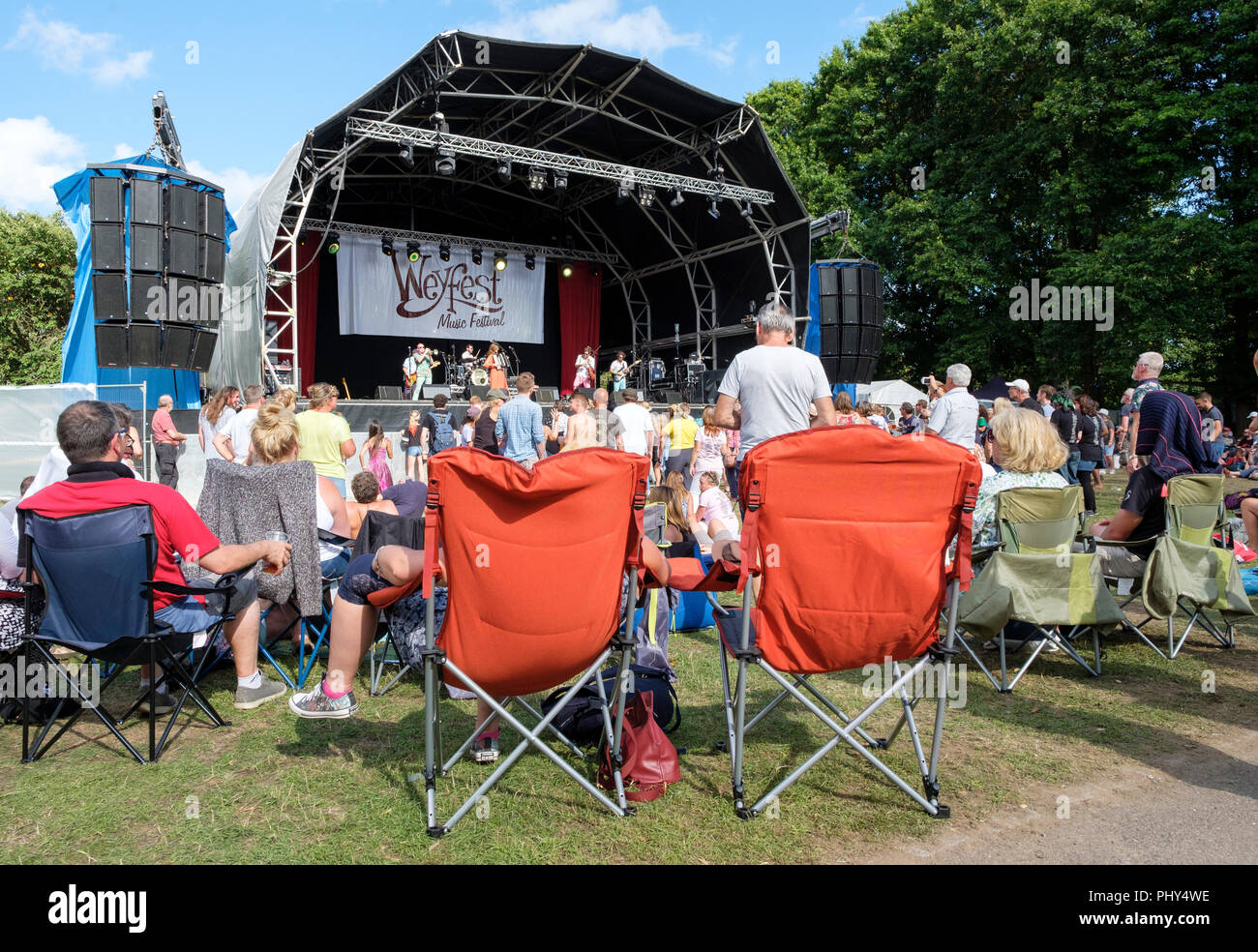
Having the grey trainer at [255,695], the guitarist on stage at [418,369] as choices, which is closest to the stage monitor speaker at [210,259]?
the guitarist on stage at [418,369]

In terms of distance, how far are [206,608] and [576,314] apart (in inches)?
750

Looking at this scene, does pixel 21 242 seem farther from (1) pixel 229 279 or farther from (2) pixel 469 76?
(2) pixel 469 76

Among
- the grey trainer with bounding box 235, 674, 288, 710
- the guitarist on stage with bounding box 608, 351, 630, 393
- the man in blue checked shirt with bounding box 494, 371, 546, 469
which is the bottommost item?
the grey trainer with bounding box 235, 674, 288, 710

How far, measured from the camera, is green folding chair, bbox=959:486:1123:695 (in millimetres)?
3740

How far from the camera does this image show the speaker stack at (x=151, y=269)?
8945 mm

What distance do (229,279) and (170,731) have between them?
12.8m

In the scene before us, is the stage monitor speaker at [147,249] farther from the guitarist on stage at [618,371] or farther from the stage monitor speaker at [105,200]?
the guitarist on stage at [618,371]

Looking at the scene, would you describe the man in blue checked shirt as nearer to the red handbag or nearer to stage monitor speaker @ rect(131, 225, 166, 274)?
stage monitor speaker @ rect(131, 225, 166, 274)

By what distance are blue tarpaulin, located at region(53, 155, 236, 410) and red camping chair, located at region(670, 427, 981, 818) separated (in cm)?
914

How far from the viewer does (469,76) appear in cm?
1345

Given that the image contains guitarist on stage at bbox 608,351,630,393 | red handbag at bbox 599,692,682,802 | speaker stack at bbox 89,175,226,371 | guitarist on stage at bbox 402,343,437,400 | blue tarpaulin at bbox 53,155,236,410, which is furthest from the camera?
guitarist on stage at bbox 608,351,630,393

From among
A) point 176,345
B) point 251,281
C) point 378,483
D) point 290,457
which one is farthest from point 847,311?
point 290,457

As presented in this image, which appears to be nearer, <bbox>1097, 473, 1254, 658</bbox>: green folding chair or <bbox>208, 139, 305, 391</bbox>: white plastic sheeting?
<bbox>1097, 473, 1254, 658</bbox>: green folding chair

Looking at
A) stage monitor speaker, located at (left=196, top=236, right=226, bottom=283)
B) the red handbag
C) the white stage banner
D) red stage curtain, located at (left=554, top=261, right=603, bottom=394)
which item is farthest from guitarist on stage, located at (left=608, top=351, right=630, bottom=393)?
the red handbag
